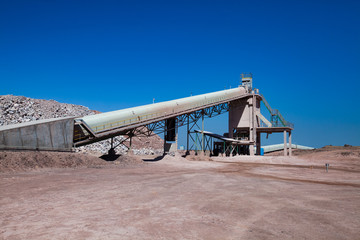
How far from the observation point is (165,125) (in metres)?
33.6

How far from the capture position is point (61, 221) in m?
6.03

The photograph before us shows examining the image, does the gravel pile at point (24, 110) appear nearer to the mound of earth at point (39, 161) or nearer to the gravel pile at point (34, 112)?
the gravel pile at point (34, 112)

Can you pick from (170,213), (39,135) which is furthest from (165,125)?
(170,213)

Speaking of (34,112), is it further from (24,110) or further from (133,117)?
(133,117)

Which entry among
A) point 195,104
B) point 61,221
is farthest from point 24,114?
point 61,221

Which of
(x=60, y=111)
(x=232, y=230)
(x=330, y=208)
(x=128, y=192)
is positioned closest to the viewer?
(x=232, y=230)

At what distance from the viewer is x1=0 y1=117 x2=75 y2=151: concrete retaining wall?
57.1ft

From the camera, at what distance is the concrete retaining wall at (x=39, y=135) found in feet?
57.1

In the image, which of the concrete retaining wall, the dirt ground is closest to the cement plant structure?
the concrete retaining wall

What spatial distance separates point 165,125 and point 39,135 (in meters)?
16.8

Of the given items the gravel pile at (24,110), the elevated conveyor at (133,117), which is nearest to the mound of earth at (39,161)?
the elevated conveyor at (133,117)

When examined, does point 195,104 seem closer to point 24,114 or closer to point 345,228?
point 24,114

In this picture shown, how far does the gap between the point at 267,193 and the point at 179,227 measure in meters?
5.75

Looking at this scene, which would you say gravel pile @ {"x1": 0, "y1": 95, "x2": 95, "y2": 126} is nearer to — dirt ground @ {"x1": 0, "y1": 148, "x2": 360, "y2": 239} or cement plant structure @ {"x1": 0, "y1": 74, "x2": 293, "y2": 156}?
cement plant structure @ {"x1": 0, "y1": 74, "x2": 293, "y2": 156}
